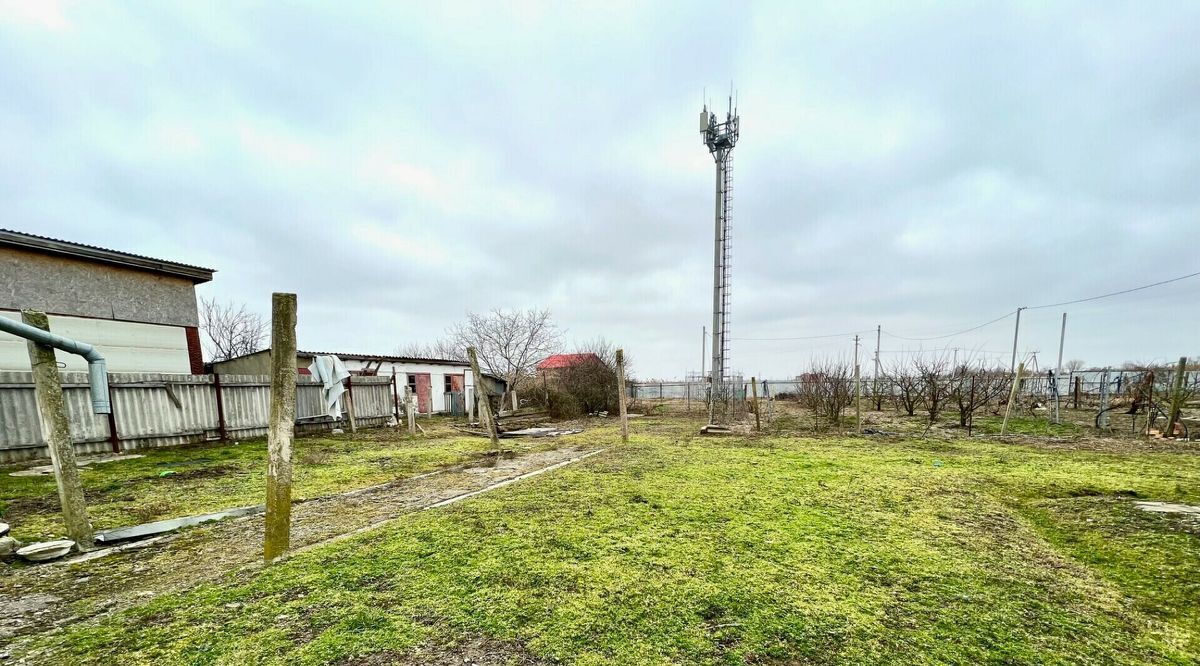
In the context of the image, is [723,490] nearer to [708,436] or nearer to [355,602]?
[355,602]

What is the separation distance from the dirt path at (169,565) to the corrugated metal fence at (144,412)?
19.7ft

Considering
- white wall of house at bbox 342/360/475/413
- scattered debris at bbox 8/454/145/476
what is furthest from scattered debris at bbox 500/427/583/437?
white wall of house at bbox 342/360/475/413

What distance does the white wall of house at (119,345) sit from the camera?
7.98 m

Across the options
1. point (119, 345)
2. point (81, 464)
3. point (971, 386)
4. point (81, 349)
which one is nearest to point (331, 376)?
point (81, 464)

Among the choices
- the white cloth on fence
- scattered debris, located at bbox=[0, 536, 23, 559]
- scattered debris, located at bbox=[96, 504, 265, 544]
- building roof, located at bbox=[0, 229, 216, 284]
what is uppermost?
building roof, located at bbox=[0, 229, 216, 284]

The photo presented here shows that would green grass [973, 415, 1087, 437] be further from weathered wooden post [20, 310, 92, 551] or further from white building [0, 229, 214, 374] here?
white building [0, 229, 214, 374]

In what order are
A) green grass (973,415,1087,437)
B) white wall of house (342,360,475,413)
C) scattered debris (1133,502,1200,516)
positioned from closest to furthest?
scattered debris (1133,502,1200,516), green grass (973,415,1087,437), white wall of house (342,360,475,413)

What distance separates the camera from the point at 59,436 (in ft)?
8.66

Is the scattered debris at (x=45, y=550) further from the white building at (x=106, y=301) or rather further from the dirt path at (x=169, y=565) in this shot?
the white building at (x=106, y=301)

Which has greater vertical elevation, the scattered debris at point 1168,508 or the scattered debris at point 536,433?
the scattered debris at point 1168,508

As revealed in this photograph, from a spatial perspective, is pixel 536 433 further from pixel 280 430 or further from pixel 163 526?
pixel 280 430

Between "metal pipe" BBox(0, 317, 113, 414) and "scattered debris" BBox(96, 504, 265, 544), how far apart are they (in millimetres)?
848

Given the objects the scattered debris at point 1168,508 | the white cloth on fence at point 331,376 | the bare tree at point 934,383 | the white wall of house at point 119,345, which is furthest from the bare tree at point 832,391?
the white wall of house at point 119,345

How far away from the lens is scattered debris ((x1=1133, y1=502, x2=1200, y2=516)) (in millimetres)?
3092
